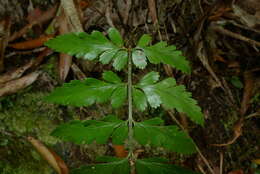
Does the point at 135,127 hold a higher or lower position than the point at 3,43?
lower

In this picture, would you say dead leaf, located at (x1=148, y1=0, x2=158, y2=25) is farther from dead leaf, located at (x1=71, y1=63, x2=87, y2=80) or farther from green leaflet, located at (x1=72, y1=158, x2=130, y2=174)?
green leaflet, located at (x1=72, y1=158, x2=130, y2=174)

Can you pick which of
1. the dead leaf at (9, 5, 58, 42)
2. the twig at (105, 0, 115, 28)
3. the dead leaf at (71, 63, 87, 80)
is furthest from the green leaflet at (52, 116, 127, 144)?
the dead leaf at (9, 5, 58, 42)

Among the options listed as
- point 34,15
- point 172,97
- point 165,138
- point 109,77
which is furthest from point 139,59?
point 34,15

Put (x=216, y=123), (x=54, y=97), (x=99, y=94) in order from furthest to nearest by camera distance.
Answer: (x=216, y=123) < (x=99, y=94) < (x=54, y=97)

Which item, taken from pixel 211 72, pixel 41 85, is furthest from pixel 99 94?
pixel 211 72

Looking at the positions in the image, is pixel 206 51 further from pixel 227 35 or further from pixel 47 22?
→ pixel 47 22
